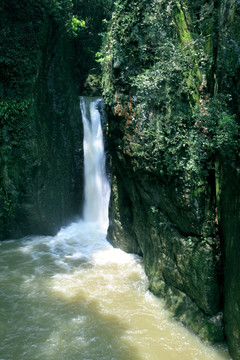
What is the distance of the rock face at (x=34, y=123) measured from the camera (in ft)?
28.0

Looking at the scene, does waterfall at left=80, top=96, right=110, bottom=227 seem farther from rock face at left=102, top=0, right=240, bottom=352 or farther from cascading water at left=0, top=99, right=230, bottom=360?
rock face at left=102, top=0, right=240, bottom=352

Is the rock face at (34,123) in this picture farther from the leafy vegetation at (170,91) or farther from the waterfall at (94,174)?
the leafy vegetation at (170,91)

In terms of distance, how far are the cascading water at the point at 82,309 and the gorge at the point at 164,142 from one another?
377mm

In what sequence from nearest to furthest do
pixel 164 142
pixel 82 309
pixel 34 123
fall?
pixel 164 142, pixel 82 309, pixel 34 123

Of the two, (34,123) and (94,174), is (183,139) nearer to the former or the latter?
(34,123)

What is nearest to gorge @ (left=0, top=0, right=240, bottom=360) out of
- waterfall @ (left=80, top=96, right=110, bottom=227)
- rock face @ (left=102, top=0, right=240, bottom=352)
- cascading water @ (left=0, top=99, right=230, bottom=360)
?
rock face @ (left=102, top=0, right=240, bottom=352)

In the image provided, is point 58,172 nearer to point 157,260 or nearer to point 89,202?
point 89,202

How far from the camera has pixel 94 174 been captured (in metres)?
11.6

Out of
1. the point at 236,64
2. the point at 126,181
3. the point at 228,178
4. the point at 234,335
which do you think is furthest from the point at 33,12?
the point at 234,335

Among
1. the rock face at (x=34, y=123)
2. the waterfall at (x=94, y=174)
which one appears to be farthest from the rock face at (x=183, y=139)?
the waterfall at (x=94, y=174)

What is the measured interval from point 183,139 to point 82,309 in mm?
3756

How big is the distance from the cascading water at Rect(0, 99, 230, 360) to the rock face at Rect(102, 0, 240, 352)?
43cm

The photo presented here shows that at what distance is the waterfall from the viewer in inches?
456

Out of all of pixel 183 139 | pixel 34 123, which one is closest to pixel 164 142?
pixel 183 139
